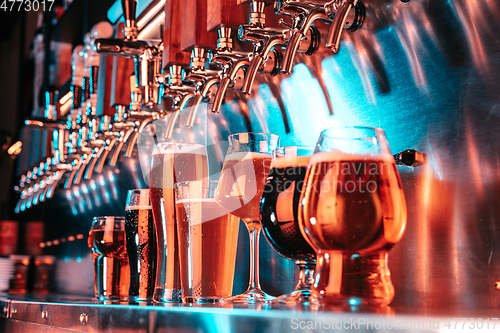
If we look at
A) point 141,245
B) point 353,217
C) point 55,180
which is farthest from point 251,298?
point 55,180

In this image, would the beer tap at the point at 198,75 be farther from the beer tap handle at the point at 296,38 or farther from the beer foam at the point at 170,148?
the beer tap handle at the point at 296,38

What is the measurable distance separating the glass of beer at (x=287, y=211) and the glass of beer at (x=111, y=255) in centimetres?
62

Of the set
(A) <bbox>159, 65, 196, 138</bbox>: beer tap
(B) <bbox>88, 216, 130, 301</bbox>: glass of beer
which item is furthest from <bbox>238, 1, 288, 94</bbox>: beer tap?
(B) <bbox>88, 216, 130, 301</bbox>: glass of beer

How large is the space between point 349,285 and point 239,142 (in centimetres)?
42

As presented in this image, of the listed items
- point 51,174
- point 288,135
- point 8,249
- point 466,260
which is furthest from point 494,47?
point 8,249

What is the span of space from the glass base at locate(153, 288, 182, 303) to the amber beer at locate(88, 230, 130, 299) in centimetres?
31

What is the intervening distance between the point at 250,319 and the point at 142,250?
718 millimetres

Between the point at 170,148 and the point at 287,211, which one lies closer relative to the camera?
the point at 287,211

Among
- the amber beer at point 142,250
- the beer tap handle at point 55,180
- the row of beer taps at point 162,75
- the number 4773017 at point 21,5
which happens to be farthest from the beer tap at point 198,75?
the number 4773017 at point 21,5

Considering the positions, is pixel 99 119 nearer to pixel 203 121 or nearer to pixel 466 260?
pixel 203 121

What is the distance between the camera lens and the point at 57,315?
1.21m

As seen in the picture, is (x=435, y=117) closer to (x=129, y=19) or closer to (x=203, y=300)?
(x=203, y=300)

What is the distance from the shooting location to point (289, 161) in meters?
0.96

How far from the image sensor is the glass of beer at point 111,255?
4.77 feet
